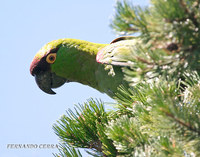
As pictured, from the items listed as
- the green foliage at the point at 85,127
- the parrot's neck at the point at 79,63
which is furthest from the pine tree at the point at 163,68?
the parrot's neck at the point at 79,63

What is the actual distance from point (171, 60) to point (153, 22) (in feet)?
0.48

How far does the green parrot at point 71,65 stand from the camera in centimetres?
287

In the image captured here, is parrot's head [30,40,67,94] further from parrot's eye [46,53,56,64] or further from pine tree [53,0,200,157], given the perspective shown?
pine tree [53,0,200,157]

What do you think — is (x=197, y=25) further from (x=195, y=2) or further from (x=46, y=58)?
(x=46, y=58)

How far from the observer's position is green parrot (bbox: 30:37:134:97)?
2865mm

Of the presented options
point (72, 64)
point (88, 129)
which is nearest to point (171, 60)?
point (88, 129)

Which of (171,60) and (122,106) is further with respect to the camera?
(122,106)

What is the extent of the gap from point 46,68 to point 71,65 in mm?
350

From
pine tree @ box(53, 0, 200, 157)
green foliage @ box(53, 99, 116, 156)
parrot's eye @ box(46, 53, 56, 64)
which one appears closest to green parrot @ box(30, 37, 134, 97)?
parrot's eye @ box(46, 53, 56, 64)

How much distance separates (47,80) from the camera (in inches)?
131

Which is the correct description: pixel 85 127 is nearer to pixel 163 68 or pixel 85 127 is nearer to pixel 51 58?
pixel 163 68

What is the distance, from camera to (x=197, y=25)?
2.95 ft

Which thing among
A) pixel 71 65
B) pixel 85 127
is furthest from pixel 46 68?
pixel 85 127

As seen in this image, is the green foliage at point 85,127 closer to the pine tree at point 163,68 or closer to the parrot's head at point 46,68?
the pine tree at point 163,68
